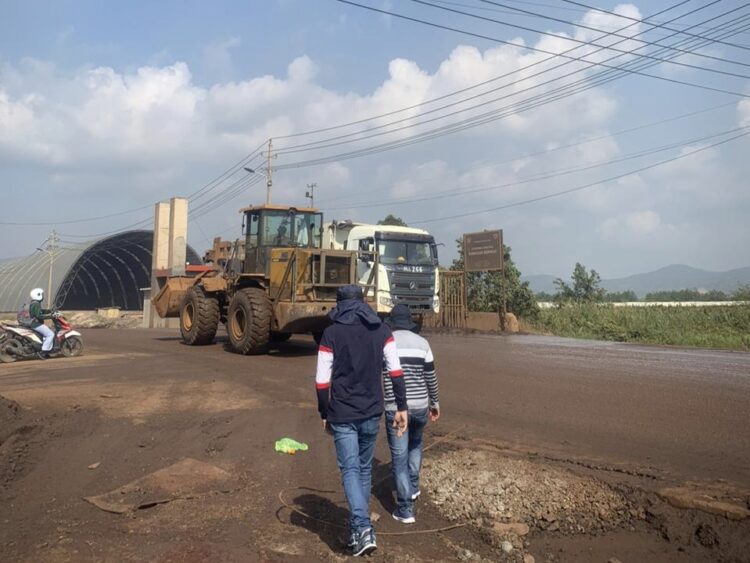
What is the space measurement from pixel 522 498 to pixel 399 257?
14.2m

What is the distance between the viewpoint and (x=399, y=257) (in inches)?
764

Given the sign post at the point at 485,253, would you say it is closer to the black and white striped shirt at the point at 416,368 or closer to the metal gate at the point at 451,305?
the metal gate at the point at 451,305

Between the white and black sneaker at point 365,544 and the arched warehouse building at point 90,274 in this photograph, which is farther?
the arched warehouse building at point 90,274

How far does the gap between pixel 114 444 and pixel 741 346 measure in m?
18.1

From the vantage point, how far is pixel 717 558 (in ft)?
14.6

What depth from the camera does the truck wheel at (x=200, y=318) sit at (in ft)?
54.3

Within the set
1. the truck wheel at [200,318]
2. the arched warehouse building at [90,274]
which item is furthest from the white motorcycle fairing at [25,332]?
the arched warehouse building at [90,274]

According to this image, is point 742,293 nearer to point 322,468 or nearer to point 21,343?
point 322,468

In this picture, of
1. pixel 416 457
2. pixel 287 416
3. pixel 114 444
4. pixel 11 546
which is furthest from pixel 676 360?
pixel 11 546

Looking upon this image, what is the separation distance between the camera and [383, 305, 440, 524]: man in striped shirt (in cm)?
510

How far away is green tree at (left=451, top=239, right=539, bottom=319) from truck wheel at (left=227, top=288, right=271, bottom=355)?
51.8 feet

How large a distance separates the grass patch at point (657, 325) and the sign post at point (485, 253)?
9.64 ft

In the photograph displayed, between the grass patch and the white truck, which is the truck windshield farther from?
the grass patch

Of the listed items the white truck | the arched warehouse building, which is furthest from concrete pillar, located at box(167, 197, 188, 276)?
the white truck
